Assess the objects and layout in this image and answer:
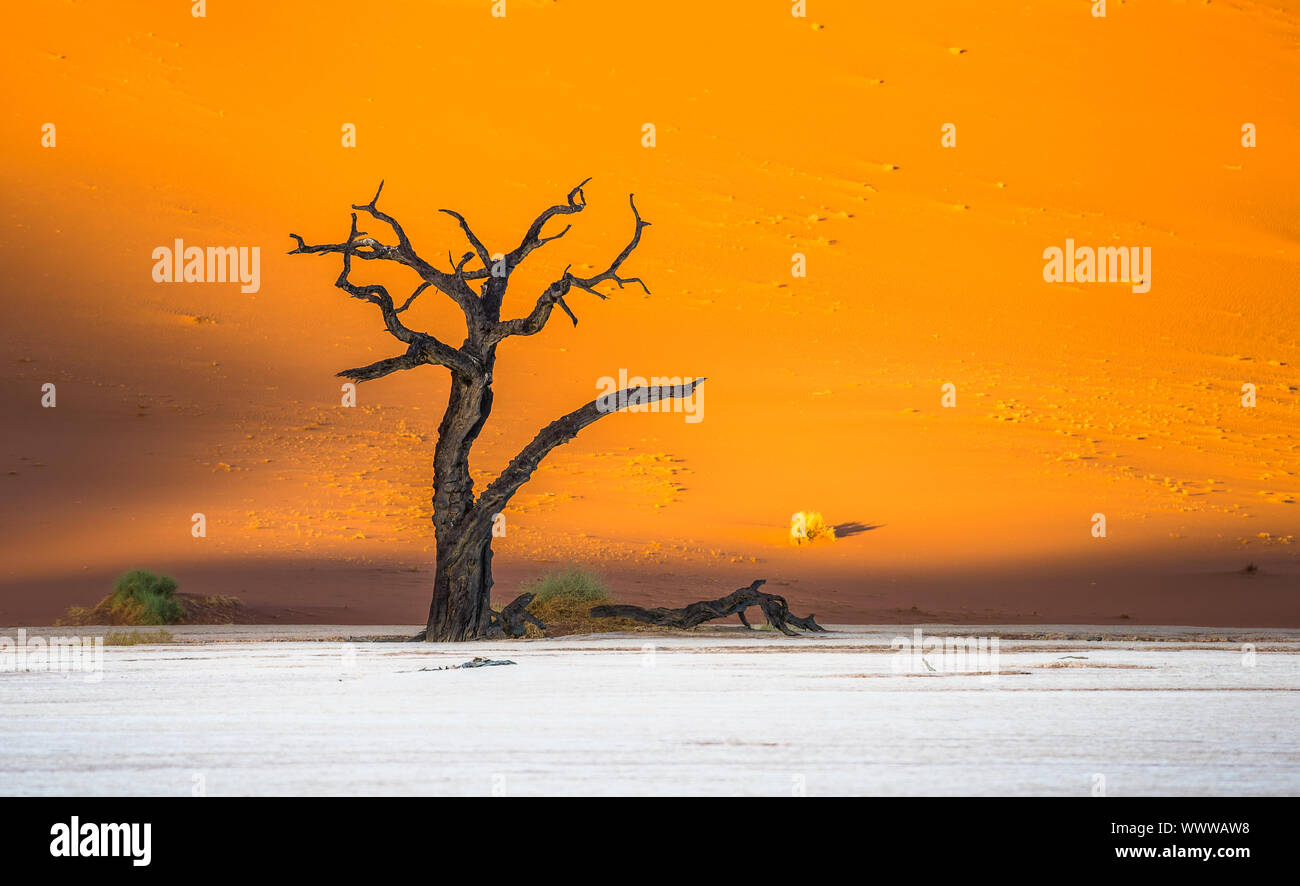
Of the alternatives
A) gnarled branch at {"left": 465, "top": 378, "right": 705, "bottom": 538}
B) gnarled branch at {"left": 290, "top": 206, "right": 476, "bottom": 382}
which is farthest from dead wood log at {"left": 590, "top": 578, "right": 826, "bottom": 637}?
gnarled branch at {"left": 290, "top": 206, "right": 476, "bottom": 382}

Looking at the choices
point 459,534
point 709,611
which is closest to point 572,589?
point 709,611

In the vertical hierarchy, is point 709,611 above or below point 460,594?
below

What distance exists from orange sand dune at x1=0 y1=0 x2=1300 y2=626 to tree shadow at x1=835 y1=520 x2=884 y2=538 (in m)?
0.20

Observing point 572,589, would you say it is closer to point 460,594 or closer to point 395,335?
point 460,594

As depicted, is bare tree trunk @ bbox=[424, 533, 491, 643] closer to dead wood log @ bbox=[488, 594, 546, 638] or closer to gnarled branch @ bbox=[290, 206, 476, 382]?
dead wood log @ bbox=[488, 594, 546, 638]

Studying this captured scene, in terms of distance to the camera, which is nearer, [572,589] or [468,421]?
[468,421]

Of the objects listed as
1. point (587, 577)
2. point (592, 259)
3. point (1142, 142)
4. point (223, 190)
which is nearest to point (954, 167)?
point (1142, 142)

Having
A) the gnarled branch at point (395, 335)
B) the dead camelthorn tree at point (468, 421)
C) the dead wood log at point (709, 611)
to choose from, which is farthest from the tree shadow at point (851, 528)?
the gnarled branch at point (395, 335)

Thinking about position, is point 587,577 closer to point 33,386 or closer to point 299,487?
point 299,487

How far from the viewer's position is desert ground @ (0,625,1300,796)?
482cm

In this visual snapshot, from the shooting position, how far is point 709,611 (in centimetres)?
1631

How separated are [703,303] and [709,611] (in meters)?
28.6

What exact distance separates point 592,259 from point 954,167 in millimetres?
12601
